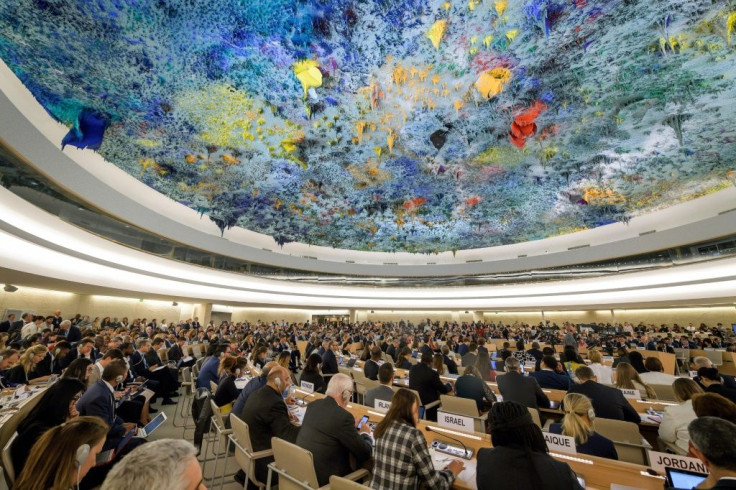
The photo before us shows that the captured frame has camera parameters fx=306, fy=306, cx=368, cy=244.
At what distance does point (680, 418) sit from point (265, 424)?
4.24 metres

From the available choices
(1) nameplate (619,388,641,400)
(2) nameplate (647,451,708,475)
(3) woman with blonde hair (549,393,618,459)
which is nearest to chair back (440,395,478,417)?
(3) woman with blonde hair (549,393,618,459)

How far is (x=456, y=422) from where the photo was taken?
3311mm

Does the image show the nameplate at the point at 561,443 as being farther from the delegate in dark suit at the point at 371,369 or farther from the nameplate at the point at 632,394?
the delegate in dark suit at the point at 371,369

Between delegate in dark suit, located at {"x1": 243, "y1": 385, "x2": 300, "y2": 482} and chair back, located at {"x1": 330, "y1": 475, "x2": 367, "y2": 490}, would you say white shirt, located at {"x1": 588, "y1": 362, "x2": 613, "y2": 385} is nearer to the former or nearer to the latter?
delegate in dark suit, located at {"x1": 243, "y1": 385, "x2": 300, "y2": 482}

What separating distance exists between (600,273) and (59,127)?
20665 mm

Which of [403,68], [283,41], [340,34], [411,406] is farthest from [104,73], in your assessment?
[411,406]

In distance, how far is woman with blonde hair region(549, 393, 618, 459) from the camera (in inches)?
105

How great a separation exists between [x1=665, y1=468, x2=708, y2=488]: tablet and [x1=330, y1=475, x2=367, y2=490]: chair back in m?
1.96

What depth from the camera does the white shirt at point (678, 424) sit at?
9.83 ft

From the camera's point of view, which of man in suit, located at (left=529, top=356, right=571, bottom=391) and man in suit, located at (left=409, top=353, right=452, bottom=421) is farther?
man in suit, located at (left=529, top=356, right=571, bottom=391)

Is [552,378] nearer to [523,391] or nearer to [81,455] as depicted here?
[523,391]

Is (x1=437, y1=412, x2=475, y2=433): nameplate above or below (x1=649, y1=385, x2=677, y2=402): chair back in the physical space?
above

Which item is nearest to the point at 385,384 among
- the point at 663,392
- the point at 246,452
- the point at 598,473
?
the point at 246,452

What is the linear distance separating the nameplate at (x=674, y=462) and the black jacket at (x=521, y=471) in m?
1.17
